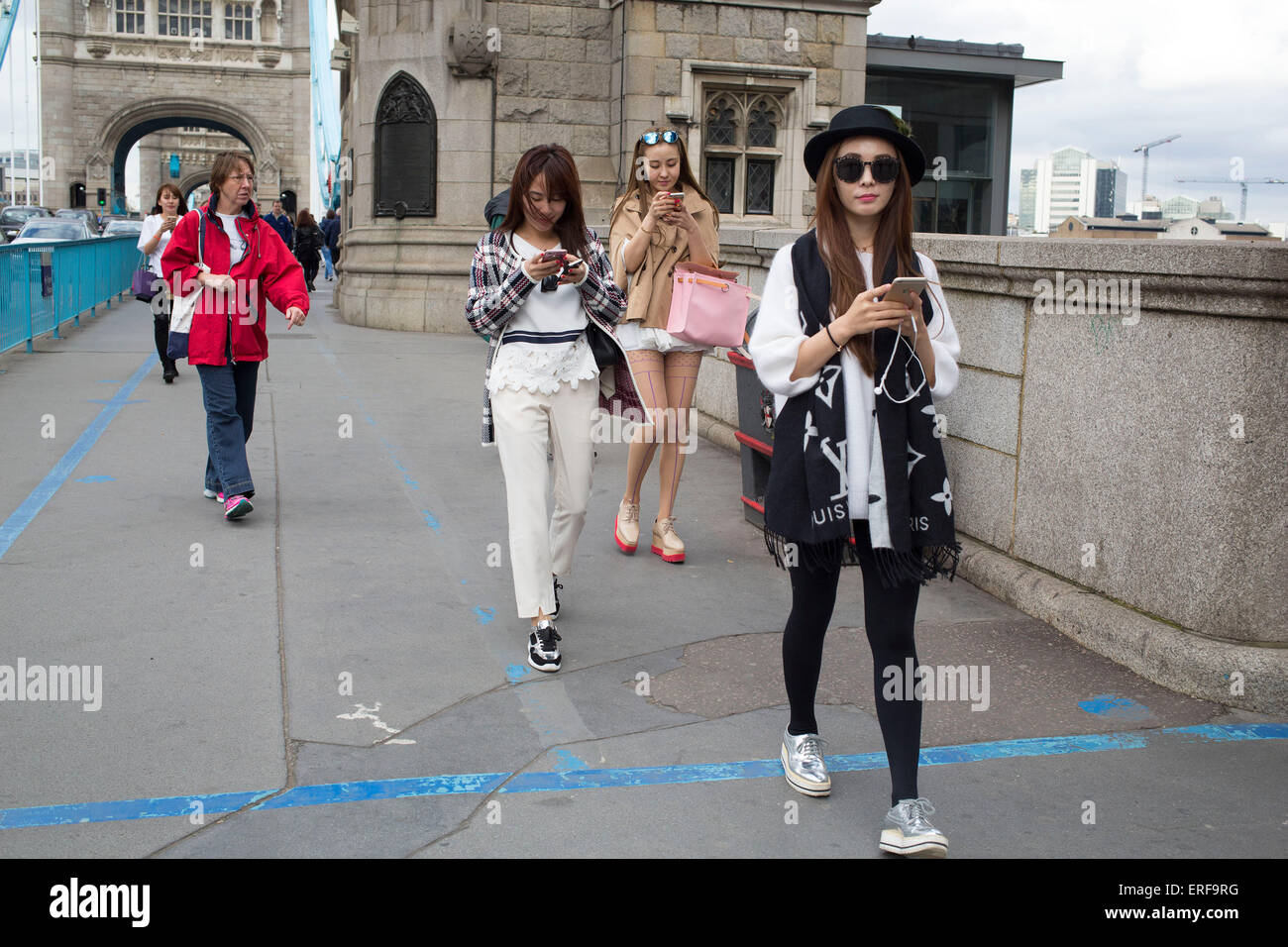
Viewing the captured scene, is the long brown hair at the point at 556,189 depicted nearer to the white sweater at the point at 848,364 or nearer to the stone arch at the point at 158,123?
the white sweater at the point at 848,364

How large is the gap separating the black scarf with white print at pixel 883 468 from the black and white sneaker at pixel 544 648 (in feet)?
5.24

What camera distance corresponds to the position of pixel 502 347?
15.9 ft

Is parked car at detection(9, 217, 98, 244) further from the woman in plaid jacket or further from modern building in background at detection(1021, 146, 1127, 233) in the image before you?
modern building in background at detection(1021, 146, 1127, 233)

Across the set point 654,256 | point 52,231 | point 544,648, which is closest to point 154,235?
point 654,256

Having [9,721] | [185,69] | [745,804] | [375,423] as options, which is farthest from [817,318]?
[185,69]

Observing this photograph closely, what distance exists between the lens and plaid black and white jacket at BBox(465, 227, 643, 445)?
472 cm

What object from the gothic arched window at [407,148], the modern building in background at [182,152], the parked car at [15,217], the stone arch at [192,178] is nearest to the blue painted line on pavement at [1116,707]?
the gothic arched window at [407,148]

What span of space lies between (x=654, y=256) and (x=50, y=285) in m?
11.7

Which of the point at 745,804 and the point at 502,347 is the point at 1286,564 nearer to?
the point at 745,804

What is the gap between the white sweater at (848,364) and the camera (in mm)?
3439

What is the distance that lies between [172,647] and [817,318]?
2.89 metres

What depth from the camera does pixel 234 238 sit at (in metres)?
7.02

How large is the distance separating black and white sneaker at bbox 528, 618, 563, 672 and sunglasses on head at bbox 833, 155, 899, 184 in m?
2.17

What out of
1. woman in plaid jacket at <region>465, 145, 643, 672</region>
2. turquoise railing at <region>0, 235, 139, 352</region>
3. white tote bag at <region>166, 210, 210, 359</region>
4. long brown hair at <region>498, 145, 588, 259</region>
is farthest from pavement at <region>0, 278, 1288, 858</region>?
turquoise railing at <region>0, 235, 139, 352</region>
